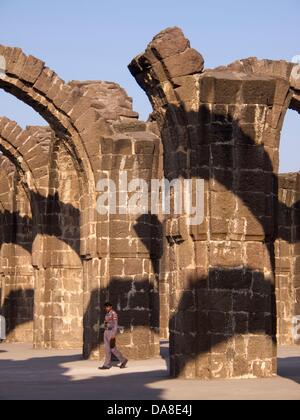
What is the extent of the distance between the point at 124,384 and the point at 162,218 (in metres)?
7.70

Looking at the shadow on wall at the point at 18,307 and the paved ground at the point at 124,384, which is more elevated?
the shadow on wall at the point at 18,307

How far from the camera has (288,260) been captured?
77.0 feet

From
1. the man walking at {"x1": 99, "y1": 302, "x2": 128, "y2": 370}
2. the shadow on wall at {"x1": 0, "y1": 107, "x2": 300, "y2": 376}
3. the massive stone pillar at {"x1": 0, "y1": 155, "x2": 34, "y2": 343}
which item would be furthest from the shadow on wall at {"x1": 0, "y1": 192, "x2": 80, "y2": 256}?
the shadow on wall at {"x1": 0, "y1": 107, "x2": 300, "y2": 376}

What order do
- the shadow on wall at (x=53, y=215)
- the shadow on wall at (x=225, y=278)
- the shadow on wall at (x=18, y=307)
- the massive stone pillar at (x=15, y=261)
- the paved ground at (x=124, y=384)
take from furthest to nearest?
the shadow on wall at (x=18, y=307)
the massive stone pillar at (x=15, y=261)
the shadow on wall at (x=53, y=215)
the shadow on wall at (x=225, y=278)
the paved ground at (x=124, y=384)

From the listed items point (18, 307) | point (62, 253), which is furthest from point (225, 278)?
point (18, 307)

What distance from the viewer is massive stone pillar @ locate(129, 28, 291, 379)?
1207cm

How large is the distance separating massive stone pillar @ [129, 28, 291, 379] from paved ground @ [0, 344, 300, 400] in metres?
0.50

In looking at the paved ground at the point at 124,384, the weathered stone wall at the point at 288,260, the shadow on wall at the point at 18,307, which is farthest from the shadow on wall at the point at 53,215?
the weathered stone wall at the point at 288,260

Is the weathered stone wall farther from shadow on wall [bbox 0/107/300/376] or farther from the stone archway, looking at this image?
shadow on wall [bbox 0/107/300/376]

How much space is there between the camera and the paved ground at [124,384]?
32.7ft

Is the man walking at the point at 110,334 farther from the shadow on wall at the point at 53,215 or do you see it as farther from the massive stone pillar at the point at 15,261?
the massive stone pillar at the point at 15,261

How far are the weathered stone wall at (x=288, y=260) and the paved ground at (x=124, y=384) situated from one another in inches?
273

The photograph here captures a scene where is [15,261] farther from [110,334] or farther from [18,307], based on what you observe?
[110,334]
